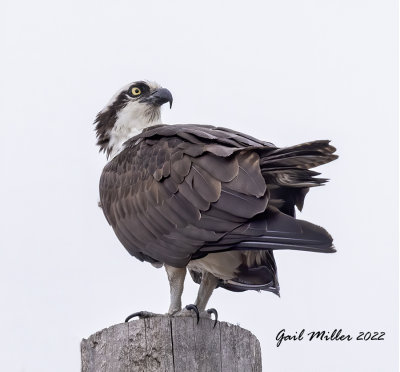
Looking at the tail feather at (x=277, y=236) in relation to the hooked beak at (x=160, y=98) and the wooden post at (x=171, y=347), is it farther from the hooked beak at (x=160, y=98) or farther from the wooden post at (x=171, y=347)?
the hooked beak at (x=160, y=98)

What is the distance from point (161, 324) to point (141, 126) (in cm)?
352

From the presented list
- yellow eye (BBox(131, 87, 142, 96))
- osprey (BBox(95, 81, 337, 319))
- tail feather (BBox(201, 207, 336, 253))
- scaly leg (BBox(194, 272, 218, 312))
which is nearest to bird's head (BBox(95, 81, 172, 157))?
yellow eye (BBox(131, 87, 142, 96))

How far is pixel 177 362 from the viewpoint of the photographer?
3.92m

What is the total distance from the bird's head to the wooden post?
10.6 ft

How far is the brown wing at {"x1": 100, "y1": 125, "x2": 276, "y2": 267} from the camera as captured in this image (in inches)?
198

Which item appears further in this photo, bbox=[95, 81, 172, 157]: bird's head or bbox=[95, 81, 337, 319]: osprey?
bbox=[95, 81, 172, 157]: bird's head

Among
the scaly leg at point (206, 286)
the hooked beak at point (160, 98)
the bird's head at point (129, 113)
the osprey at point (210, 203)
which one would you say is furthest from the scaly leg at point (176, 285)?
the hooked beak at point (160, 98)

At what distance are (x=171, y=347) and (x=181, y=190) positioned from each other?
166 cm

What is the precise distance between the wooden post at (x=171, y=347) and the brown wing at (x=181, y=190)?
A: 3.17 feet

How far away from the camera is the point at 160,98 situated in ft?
24.4

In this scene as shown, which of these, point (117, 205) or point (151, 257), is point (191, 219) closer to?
point (151, 257)

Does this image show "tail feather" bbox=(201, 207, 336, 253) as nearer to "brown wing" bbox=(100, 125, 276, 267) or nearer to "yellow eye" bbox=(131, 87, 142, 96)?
Result: "brown wing" bbox=(100, 125, 276, 267)

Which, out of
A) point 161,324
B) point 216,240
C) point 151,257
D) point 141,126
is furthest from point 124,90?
point 161,324

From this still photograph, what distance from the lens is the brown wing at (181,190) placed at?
16.5 ft
